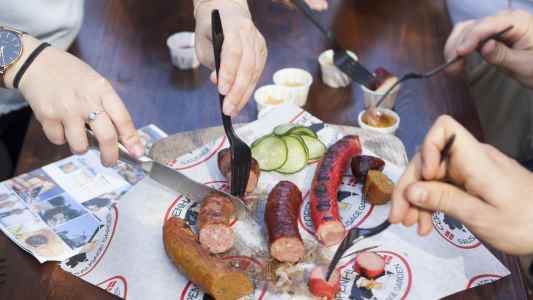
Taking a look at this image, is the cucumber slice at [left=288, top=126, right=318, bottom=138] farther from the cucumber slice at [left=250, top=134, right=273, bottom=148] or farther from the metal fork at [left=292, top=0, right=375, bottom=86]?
the metal fork at [left=292, top=0, right=375, bottom=86]

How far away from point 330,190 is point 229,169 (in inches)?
14.7

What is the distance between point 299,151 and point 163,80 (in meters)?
0.91

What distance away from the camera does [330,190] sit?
185cm

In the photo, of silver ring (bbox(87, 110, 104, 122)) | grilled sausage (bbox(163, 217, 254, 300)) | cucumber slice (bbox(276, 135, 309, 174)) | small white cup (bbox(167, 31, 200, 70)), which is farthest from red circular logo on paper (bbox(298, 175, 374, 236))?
small white cup (bbox(167, 31, 200, 70))

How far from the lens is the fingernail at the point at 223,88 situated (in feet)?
5.78

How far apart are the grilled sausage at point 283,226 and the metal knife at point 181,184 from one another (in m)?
0.12

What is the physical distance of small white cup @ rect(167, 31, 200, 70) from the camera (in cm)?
259

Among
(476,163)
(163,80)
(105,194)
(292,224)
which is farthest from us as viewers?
(163,80)

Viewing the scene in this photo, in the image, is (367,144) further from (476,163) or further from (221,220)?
(476,163)

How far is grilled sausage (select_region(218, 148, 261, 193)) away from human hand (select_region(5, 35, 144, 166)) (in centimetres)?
40

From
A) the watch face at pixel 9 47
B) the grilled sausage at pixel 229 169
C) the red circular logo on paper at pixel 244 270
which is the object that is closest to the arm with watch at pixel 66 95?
the watch face at pixel 9 47

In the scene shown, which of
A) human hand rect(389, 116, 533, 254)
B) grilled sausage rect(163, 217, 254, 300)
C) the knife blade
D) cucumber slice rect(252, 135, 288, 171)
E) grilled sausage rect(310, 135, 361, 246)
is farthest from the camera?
the knife blade

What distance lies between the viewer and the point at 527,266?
9.30 feet

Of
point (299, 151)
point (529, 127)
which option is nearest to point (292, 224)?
point (299, 151)
